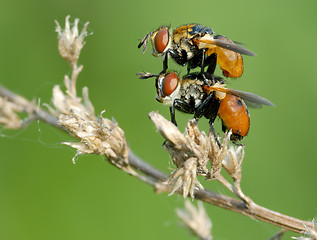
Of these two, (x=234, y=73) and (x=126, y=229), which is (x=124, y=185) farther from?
(x=234, y=73)

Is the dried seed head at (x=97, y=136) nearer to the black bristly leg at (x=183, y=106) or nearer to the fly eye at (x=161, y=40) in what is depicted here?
the black bristly leg at (x=183, y=106)

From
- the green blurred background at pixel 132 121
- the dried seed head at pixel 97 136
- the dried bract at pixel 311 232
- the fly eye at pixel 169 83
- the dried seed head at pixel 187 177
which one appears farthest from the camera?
the green blurred background at pixel 132 121

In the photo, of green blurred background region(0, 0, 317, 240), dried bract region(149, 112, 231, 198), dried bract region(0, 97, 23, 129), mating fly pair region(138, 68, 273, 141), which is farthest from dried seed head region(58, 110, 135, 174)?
green blurred background region(0, 0, 317, 240)

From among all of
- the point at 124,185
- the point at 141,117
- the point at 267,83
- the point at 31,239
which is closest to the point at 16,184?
the point at 31,239

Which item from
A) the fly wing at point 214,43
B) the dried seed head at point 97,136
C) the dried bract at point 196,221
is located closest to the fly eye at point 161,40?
the fly wing at point 214,43

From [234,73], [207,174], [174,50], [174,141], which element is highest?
[174,50]

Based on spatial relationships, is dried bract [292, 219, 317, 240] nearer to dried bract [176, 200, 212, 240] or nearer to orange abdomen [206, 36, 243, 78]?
dried bract [176, 200, 212, 240]

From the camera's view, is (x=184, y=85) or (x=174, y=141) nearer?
(x=174, y=141)
